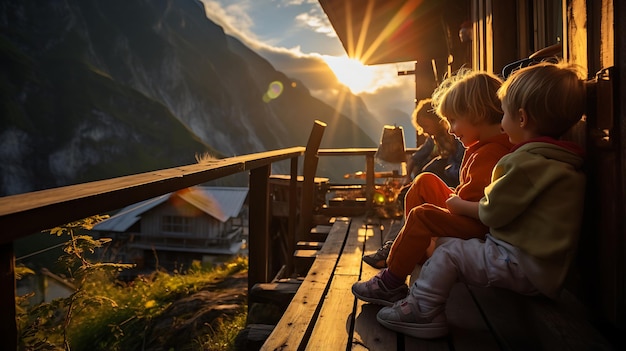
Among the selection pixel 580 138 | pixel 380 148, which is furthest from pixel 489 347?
pixel 380 148

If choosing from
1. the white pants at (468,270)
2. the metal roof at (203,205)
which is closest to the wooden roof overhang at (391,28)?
the white pants at (468,270)

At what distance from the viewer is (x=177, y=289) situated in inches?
265

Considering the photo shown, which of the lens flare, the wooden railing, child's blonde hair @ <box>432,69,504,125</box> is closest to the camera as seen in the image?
the wooden railing

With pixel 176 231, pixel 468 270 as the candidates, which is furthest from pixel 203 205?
pixel 468 270

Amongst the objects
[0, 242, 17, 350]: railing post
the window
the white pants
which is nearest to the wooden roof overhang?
the white pants

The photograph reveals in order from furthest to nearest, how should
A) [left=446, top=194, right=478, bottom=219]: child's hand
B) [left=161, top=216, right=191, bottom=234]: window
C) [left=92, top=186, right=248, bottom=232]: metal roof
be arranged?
1. [left=161, top=216, right=191, bottom=234]: window
2. [left=92, top=186, right=248, bottom=232]: metal roof
3. [left=446, top=194, right=478, bottom=219]: child's hand

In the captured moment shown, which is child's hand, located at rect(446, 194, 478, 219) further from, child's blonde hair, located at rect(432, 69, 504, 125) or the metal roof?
the metal roof

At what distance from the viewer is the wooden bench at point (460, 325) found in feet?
5.66

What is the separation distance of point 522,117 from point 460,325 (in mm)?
949

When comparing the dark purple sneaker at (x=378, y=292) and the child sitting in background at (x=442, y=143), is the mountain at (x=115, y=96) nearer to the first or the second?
the child sitting in background at (x=442, y=143)

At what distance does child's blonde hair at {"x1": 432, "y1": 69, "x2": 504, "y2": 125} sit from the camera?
2154mm

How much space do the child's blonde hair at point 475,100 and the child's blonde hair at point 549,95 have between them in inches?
15.0

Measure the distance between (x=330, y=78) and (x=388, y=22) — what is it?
184m

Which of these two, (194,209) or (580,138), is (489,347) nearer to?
(580,138)
